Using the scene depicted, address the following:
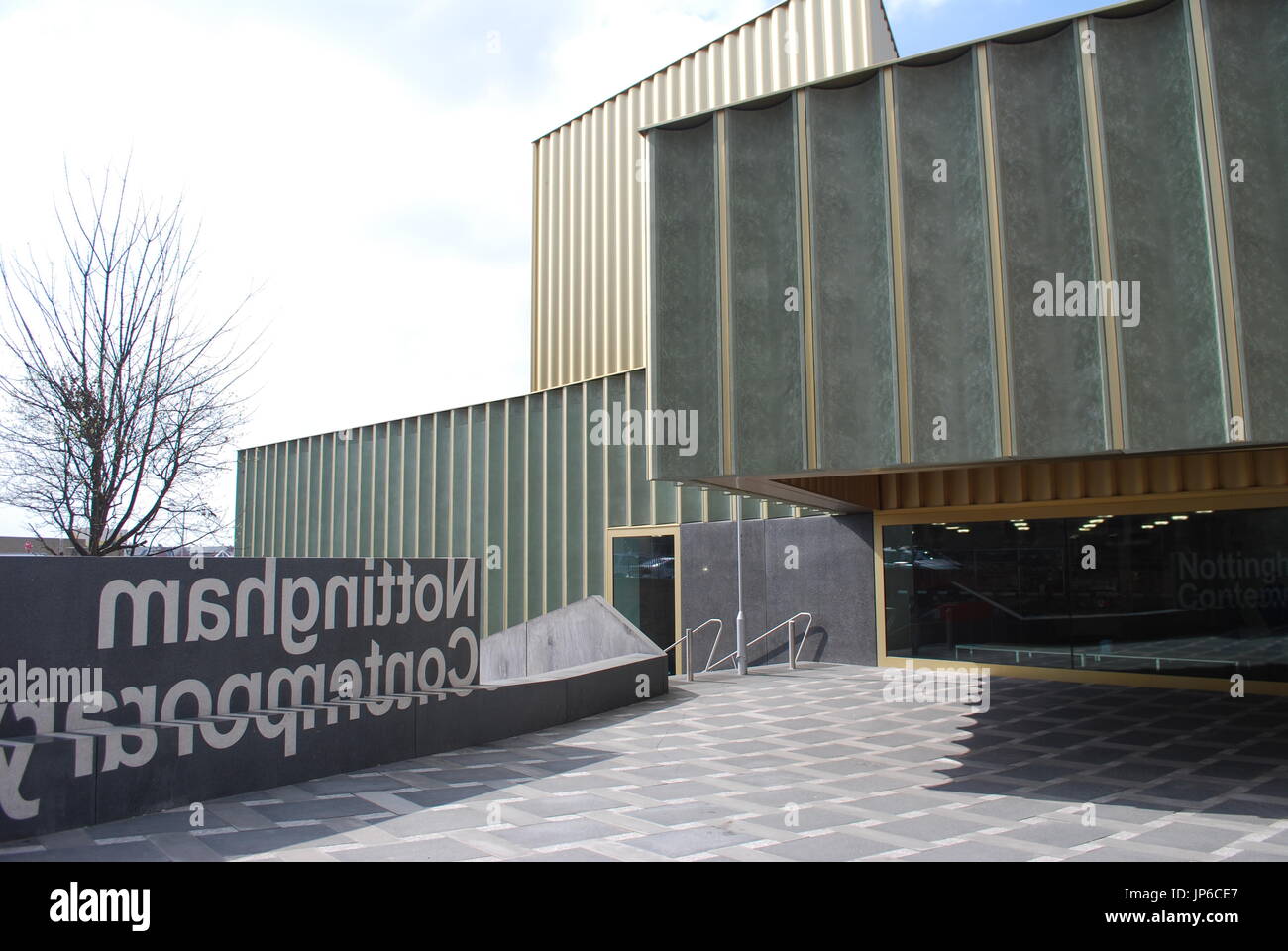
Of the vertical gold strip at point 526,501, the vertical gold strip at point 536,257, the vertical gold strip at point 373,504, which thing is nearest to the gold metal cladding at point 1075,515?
the vertical gold strip at point 526,501

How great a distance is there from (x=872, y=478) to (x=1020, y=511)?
239 centimetres

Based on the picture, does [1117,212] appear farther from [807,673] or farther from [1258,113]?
[807,673]

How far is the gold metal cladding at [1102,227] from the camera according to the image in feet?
23.3

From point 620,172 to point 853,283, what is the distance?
52.6 ft

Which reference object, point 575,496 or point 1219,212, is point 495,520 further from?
point 1219,212

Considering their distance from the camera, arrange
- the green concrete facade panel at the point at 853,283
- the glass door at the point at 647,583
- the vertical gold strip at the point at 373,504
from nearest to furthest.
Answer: the green concrete facade panel at the point at 853,283 < the glass door at the point at 647,583 < the vertical gold strip at the point at 373,504

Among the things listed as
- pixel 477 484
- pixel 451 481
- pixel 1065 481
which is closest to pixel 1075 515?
pixel 1065 481

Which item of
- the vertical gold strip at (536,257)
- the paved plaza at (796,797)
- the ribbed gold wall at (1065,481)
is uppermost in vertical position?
the vertical gold strip at (536,257)

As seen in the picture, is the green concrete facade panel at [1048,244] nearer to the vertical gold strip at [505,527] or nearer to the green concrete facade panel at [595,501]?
→ the green concrete facade panel at [595,501]

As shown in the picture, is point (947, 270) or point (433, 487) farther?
point (433, 487)

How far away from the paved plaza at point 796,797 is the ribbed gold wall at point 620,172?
43.1 feet

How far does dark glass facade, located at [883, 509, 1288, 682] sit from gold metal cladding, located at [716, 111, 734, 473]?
7712 mm

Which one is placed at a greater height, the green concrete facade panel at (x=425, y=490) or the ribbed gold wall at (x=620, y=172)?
the ribbed gold wall at (x=620, y=172)

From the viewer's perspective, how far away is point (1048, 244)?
7.45m
